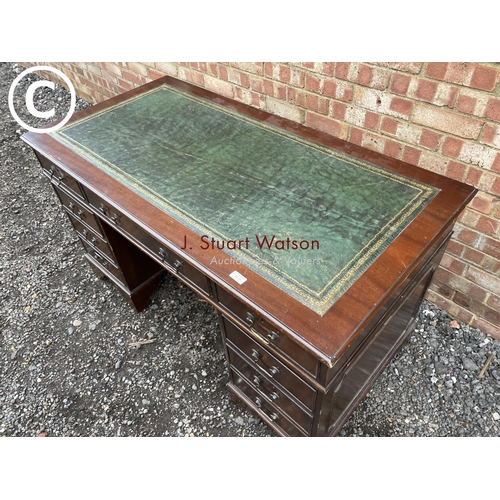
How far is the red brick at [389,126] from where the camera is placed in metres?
1.71

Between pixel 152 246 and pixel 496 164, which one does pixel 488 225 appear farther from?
pixel 152 246

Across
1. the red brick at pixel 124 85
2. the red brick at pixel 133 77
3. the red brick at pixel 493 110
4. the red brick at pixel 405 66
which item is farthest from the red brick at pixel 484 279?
the red brick at pixel 124 85

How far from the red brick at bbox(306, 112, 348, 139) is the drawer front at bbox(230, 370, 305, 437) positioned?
1202 millimetres

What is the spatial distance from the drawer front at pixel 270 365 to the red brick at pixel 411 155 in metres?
1.06

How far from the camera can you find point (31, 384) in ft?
6.84

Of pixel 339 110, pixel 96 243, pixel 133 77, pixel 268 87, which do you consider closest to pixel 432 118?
pixel 339 110

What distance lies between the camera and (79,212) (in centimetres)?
204

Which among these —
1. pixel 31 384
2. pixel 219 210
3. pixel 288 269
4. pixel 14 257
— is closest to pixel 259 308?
pixel 288 269

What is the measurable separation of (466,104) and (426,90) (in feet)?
0.51

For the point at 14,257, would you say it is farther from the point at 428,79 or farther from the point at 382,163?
the point at 428,79

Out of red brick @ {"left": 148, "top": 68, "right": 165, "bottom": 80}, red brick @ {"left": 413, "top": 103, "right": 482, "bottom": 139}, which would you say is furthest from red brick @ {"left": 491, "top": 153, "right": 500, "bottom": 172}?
red brick @ {"left": 148, "top": 68, "right": 165, "bottom": 80}

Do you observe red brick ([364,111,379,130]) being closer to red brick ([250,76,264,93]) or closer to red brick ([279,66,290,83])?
red brick ([279,66,290,83])

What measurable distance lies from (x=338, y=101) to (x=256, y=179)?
0.61 m

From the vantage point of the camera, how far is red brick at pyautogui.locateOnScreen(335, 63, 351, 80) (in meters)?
1.70
